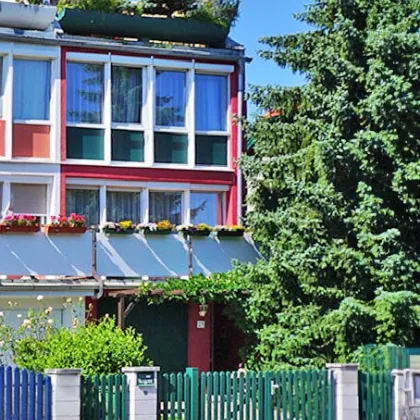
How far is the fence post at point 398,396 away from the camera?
2108 cm

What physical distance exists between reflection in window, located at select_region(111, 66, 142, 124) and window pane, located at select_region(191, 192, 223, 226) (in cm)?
256

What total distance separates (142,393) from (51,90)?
453 inches

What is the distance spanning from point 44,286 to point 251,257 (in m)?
5.55

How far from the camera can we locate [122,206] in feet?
95.4

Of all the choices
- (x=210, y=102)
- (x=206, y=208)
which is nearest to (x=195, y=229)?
(x=206, y=208)

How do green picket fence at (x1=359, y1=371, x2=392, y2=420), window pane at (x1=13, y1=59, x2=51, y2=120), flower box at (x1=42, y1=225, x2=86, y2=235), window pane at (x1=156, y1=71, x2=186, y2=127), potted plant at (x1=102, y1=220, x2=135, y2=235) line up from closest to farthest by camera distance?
green picket fence at (x1=359, y1=371, x2=392, y2=420) → flower box at (x1=42, y1=225, x2=86, y2=235) → potted plant at (x1=102, y1=220, x2=135, y2=235) → window pane at (x1=13, y1=59, x2=51, y2=120) → window pane at (x1=156, y1=71, x2=186, y2=127)

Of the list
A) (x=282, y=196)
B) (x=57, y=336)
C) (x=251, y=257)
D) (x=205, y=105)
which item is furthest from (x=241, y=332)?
(x=57, y=336)

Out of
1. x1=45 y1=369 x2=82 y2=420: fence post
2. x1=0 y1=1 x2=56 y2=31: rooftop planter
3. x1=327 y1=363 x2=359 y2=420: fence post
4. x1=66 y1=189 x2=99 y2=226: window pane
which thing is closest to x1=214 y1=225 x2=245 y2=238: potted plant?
x1=66 y1=189 x2=99 y2=226: window pane

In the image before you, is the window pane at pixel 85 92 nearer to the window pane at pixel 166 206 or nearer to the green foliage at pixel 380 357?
the window pane at pixel 166 206

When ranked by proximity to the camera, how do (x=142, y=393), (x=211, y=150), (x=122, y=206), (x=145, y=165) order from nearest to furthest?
(x=142, y=393) → (x=145, y=165) → (x=122, y=206) → (x=211, y=150)

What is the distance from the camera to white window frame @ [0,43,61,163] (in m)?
27.5

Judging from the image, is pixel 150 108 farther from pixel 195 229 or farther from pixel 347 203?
pixel 347 203

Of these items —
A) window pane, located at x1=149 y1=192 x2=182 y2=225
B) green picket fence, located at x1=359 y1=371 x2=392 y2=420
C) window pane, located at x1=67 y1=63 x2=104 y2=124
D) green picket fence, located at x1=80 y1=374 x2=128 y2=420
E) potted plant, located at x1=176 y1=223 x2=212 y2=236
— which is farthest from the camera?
window pane, located at x1=149 y1=192 x2=182 y2=225

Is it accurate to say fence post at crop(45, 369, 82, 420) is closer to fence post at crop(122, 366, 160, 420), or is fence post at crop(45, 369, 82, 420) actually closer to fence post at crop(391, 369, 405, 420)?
fence post at crop(122, 366, 160, 420)
